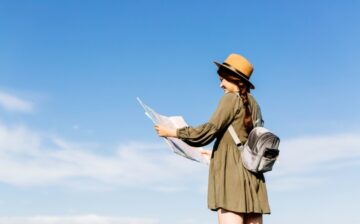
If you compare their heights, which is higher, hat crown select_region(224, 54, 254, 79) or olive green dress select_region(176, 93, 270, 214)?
hat crown select_region(224, 54, 254, 79)

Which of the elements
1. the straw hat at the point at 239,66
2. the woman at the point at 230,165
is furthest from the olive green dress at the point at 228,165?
the straw hat at the point at 239,66

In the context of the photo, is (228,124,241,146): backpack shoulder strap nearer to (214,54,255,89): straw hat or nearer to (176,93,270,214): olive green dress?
(176,93,270,214): olive green dress

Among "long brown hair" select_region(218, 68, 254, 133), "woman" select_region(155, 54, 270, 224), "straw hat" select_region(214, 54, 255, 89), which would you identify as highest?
"straw hat" select_region(214, 54, 255, 89)

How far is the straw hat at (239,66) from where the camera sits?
26.0 feet

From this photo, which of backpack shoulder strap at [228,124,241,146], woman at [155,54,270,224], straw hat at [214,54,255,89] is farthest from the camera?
straw hat at [214,54,255,89]

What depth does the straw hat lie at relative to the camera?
26.0ft

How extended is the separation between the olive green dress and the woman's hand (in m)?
0.07

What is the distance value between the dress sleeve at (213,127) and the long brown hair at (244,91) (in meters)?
0.13

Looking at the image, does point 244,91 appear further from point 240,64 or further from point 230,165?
point 230,165

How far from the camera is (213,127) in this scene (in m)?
7.62

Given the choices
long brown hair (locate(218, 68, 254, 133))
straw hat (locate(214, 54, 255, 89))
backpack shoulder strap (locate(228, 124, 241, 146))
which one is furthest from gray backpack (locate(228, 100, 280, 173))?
straw hat (locate(214, 54, 255, 89))

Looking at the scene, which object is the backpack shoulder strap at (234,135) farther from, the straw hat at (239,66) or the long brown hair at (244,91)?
the straw hat at (239,66)

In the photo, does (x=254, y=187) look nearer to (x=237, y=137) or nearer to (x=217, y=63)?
(x=237, y=137)

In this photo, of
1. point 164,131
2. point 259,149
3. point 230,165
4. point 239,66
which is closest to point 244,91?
point 239,66
